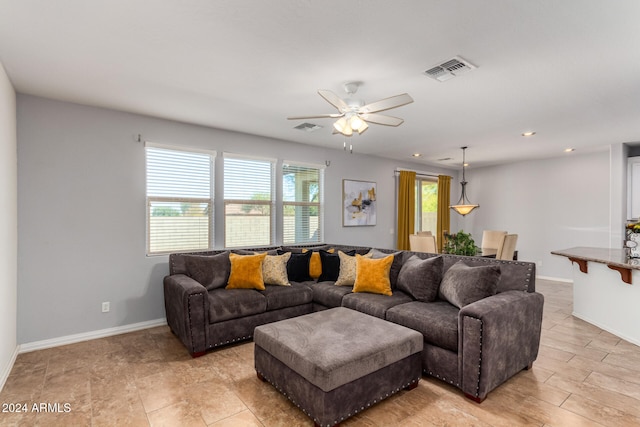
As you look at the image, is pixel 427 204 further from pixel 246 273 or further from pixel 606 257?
pixel 246 273

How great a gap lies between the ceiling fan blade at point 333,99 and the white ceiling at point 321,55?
23 cm

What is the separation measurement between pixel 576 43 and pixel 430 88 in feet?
3.62

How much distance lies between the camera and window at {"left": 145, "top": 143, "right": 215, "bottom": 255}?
4001 millimetres

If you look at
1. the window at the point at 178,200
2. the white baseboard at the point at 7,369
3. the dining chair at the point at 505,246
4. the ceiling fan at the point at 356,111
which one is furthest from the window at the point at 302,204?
the white baseboard at the point at 7,369

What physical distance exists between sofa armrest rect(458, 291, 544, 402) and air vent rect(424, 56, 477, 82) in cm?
186

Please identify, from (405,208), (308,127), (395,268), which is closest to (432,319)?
(395,268)

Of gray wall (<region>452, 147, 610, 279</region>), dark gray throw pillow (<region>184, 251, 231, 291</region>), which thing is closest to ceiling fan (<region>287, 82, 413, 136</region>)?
dark gray throw pillow (<region>184, 251, 231, 291</region>)

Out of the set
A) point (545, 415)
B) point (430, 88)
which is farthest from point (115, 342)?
point (430, 88)

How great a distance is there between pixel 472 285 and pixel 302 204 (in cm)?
316

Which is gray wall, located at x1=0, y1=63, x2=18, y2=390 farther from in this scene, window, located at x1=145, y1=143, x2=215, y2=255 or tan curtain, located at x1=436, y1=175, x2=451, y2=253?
tan curtain, located at x1=436, y1=175, x2=451, y2=253

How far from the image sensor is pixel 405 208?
6.91m

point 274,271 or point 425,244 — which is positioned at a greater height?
point 425,244

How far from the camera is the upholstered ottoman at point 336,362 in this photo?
Result: 1.99m

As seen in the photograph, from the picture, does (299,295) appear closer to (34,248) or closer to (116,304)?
(116,304)
